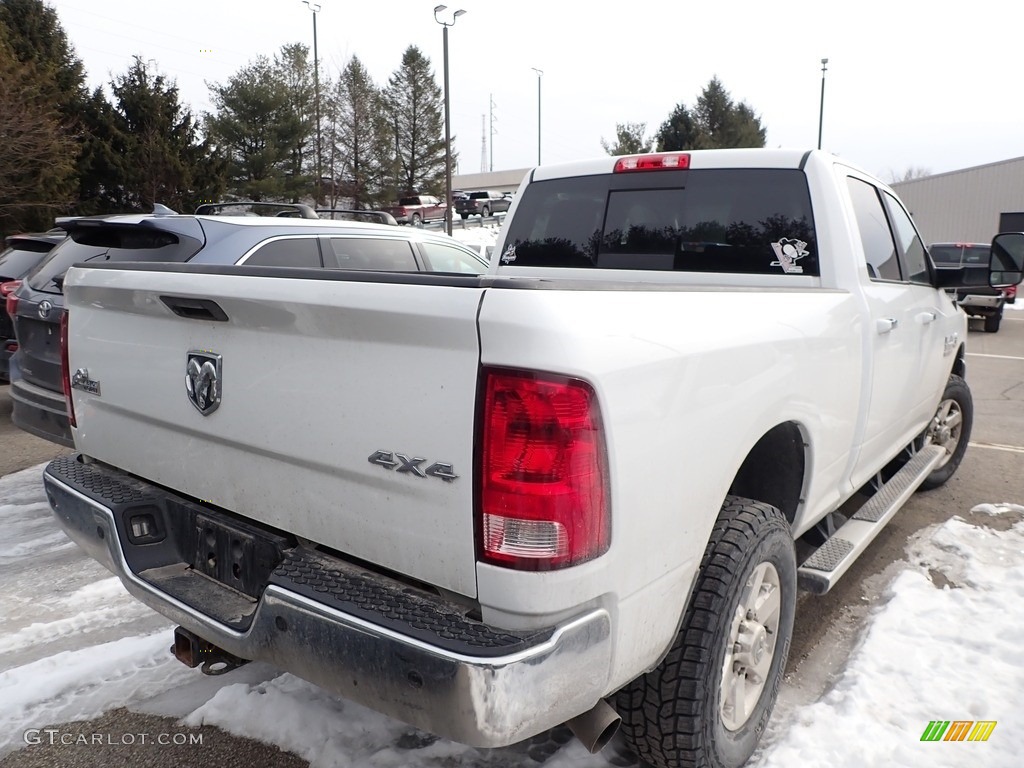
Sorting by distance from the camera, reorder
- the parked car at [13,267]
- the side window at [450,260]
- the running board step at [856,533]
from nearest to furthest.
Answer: the running board step at [856,533] < the side window at [450,260] < the parked car at [13,267]

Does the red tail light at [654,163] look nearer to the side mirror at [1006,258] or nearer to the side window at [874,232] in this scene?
the side window at [874,232]

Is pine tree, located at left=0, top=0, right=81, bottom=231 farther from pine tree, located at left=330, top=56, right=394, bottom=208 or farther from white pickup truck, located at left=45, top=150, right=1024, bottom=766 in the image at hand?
pine tree, located at left=330, top=56, right=394, bottom=208

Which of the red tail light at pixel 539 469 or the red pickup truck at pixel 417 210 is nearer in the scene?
the red tail light at pixel 539 469

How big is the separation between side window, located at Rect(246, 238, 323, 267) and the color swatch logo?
13.7ft

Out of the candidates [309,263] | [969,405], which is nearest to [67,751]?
[309,263]

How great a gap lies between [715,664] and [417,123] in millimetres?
56316

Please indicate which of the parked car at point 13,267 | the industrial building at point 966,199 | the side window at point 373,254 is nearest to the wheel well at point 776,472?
the side window at point 373,254

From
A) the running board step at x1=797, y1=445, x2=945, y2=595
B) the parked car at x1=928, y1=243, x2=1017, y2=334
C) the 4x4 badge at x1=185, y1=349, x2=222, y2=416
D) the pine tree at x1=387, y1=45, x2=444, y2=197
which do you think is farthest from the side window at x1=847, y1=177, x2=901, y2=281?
the pine tree at x1=387, y1=45, x2=444, y2=197

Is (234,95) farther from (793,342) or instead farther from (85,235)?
(793,342)

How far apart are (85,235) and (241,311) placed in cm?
302

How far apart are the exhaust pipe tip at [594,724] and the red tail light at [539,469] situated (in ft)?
1.75

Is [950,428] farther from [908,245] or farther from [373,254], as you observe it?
[373,254]

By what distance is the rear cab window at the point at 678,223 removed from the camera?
3256 mm

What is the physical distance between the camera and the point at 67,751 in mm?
2516
